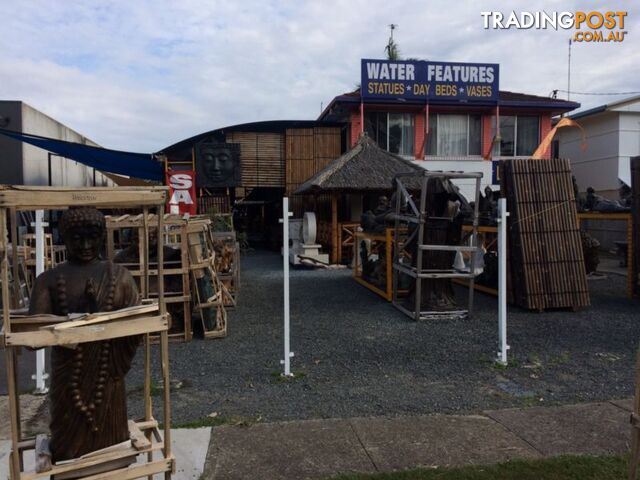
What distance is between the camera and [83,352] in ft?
8.49

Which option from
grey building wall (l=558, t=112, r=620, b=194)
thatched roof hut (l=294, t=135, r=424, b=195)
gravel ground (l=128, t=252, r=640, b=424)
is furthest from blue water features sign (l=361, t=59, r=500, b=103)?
gravel ground (l=128, t=252, r=640, b=424)

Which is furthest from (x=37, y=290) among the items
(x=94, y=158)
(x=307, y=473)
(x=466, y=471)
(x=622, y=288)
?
(x=622, y=288)

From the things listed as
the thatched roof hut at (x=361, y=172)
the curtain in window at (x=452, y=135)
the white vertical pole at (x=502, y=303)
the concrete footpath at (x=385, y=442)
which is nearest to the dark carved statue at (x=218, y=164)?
the thatched roof hut at (x=361, y=172)

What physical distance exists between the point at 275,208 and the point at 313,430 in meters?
17.2

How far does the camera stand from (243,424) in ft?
13.6

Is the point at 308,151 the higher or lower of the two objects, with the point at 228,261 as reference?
higher

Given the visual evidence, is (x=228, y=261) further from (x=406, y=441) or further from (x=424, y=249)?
(x=406, y=441)

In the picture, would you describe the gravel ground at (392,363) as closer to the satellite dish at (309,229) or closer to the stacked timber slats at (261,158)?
the satellite dish at (309,229)

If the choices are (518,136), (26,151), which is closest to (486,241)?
(518,136)

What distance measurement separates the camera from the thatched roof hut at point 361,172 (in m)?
13.5

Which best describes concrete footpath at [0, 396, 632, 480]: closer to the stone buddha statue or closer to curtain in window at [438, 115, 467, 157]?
the stone buddha statue

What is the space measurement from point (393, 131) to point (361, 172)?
478 cm

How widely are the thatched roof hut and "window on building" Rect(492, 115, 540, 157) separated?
5902mm

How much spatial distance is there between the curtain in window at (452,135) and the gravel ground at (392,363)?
403 inches
